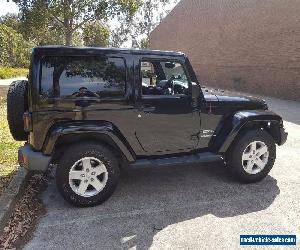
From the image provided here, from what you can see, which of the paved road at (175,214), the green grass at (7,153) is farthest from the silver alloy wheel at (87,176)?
the green grass at (7,153)

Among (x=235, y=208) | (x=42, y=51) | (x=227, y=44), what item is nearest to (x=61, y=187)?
(x=42, y=51)

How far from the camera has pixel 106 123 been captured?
14.4 feet

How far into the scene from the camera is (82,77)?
4270 millimetres

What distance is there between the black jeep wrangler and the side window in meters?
0.01

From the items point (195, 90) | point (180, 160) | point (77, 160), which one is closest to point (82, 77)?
point (77, 160)

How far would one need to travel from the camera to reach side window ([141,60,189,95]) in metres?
4.69

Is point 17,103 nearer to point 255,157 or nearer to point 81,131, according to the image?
point 81,131

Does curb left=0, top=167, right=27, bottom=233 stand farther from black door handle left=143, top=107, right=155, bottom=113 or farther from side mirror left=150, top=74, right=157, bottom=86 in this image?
side mirror left=150, top=74, right=157, bottom=86

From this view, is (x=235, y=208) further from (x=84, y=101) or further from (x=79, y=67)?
(x=79, y=67)

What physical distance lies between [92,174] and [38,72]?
4.62 ft

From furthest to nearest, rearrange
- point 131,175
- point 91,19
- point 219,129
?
point 91,19
point 131,175
point 219,129

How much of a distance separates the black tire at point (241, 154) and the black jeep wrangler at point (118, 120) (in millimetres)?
15

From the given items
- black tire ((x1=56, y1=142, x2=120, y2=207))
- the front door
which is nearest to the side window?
the front door

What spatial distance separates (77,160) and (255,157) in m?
2.66
